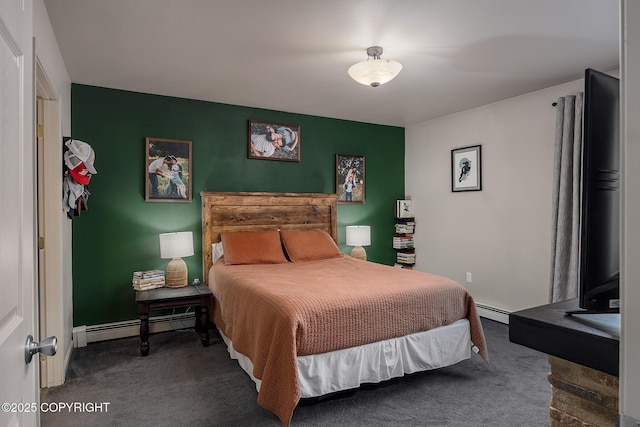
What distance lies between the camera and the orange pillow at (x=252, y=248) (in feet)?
12.3

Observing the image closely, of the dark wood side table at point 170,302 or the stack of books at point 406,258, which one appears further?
the stack of books at point 406,258

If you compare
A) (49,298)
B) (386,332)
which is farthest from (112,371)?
(386,332)

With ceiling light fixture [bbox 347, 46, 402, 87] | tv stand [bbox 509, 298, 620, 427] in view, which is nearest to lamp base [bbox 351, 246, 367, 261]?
ceiling light fixture [bbox 347, 46, 402, 87]

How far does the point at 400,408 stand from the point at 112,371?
7.06 ft

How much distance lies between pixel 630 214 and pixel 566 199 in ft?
10.9

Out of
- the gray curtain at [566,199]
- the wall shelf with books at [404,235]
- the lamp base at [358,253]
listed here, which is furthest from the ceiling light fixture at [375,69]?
the wall shelf with books at [404,235]

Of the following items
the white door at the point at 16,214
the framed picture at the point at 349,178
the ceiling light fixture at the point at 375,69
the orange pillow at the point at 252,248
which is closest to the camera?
the white door at the point at 16,214

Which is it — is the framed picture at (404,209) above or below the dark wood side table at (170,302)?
above

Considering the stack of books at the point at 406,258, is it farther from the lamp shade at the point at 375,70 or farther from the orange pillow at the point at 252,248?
the lamp shade at the point at 375,70

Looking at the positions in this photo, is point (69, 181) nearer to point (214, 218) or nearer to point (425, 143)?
point (214, 218)

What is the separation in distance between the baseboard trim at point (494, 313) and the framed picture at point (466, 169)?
135cm

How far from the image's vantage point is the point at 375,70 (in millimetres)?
2701

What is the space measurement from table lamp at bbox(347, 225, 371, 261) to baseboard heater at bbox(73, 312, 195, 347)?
1969mm

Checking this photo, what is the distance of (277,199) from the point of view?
4.45 metres
